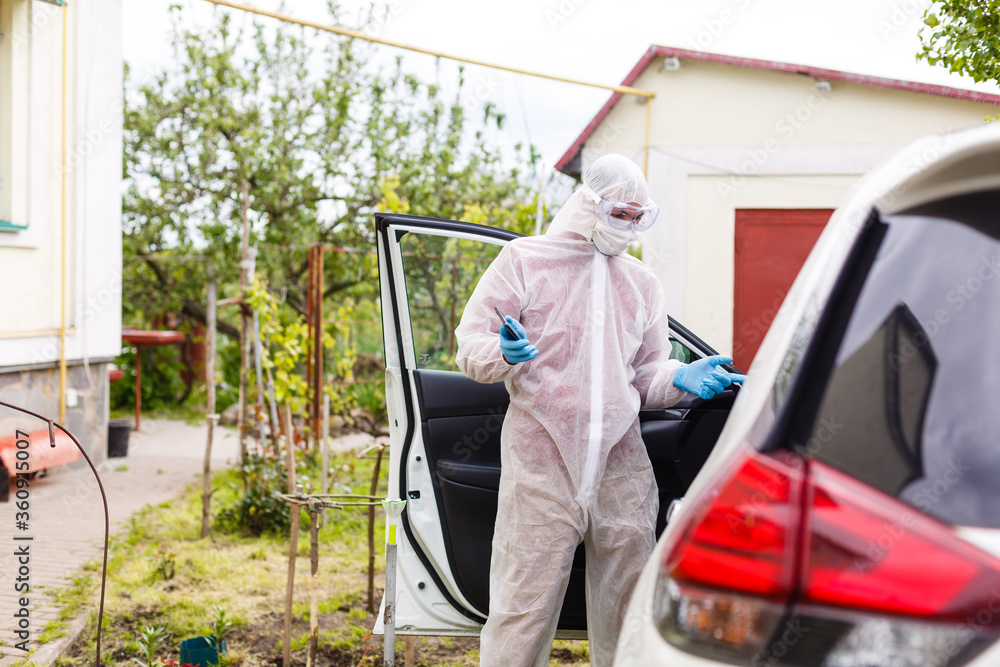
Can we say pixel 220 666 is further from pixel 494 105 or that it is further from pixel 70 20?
pixel 494 105

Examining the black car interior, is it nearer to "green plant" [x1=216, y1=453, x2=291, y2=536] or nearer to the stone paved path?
the stone paved path

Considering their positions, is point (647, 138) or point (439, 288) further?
point (647, 138)

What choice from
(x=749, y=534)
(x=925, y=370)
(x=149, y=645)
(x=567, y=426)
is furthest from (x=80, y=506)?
(x=925, y=370)

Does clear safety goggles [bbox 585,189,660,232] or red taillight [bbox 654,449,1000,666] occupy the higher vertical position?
clear safety goggles [bbox 585,189,660,232]

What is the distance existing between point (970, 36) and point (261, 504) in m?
4.25

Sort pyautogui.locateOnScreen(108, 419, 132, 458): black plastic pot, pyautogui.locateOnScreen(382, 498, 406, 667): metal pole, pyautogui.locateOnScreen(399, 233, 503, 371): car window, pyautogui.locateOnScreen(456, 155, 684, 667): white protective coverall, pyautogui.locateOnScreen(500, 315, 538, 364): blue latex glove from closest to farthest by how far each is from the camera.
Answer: pyautogui.locateOnScreen(500, 315, 538, 364): blue latex glove
pyautogui.locateOnScreen(456, 155, 684, 667): white protective coverall
pyautogui.locateOnScreen(382, 498, 406, 667): metal pole
pyautogui.locateOnScreen(399, 233, 503, 371): car window
pyautogui.locateOnScreen(108, 419, 132, 458): black plastic pot

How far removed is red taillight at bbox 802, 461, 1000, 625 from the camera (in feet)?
2.79

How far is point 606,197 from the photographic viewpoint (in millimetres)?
2307

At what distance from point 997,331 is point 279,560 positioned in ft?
13.7

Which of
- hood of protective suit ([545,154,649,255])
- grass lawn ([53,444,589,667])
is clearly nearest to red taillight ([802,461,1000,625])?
hood of protective suit ([545,154,649,255])

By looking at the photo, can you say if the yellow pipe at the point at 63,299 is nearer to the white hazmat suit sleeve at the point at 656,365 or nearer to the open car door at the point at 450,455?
the open car door at the point at 450,455

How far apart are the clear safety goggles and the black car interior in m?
0.64

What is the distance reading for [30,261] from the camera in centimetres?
585

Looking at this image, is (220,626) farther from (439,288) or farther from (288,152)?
(288,152)
